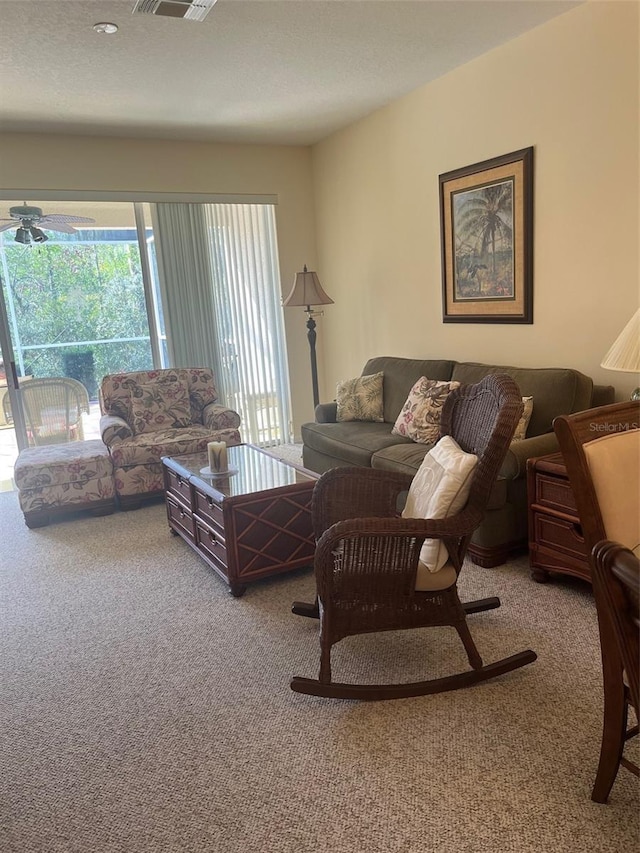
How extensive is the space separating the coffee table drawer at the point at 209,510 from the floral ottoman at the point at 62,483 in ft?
4.21

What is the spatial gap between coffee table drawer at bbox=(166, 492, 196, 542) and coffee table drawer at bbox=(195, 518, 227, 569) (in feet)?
0.28

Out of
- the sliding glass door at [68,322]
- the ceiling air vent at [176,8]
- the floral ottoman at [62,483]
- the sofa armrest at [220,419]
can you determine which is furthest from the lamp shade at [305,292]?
the ceiling air vent at [176,8]

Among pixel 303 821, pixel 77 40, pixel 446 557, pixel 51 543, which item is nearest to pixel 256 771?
pixel 303 821

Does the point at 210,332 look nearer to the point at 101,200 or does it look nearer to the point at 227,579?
the point at 101,200

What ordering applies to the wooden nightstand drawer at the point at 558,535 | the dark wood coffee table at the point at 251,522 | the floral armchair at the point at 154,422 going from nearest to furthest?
the wooden nightstand drawer at the point at 558,535, the dark wood coffee table at the point at 251,522, the floral armchair at the point at 154,422

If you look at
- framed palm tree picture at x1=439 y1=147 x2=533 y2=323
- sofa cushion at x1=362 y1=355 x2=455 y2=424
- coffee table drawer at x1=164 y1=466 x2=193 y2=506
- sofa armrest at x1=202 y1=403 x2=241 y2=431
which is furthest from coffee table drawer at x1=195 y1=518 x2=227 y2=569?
framed palm tree picture at x1=439 y1=147 x2=533 y2=323

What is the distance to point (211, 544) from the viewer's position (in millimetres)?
3160

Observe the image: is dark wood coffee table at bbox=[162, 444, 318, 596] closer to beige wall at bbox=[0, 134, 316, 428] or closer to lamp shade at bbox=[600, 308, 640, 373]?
lamp shade at bbox=[600, 308, 640, 373]

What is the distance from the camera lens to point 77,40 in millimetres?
3107

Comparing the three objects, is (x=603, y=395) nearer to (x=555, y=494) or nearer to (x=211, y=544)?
(x=555, y=494)

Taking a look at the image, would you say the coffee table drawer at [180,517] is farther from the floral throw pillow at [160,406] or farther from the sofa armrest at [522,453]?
the sofa armrest at [522,453]

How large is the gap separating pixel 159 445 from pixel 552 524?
271cm

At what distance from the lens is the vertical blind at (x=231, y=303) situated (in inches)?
213

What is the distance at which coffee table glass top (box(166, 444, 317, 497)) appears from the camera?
306cm
